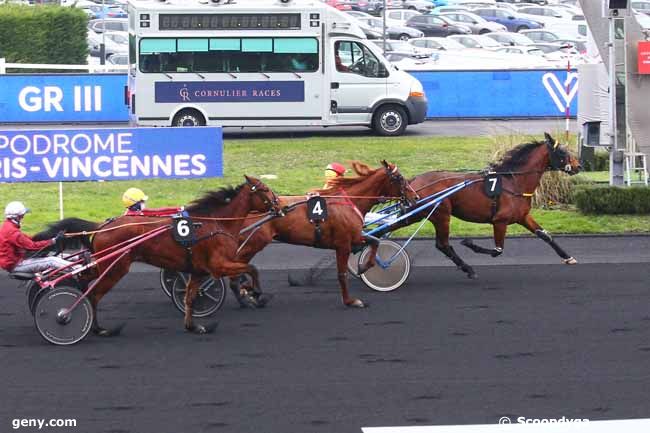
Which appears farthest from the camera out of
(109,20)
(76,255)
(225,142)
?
(109,20)

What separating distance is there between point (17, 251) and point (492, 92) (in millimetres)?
20249

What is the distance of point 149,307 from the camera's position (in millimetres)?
12352

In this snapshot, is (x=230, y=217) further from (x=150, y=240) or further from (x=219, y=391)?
(x=219, y=391)

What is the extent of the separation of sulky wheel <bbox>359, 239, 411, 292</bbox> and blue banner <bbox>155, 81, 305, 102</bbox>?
13.2 metres

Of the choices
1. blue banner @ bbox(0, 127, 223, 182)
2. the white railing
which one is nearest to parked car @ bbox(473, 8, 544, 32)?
the white railing

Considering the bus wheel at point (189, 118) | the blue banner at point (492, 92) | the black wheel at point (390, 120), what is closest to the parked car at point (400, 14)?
the blue banner at point (492, 92)

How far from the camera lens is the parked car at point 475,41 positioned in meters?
46.3

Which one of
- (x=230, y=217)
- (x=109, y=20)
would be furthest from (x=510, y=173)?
(x=109, y=20)

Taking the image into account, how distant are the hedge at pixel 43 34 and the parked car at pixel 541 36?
17650 mm

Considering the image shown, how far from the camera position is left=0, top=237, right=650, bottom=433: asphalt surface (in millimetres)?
8781

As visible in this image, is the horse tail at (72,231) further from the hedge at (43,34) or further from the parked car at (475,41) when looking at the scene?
the parked car at (475,41)

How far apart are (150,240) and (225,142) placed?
48.3 ft

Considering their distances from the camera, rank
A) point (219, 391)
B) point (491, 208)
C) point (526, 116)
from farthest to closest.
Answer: point (526, 116) → point (491, 208) → point (219, 391)

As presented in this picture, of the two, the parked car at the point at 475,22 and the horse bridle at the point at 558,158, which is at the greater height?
the parked car at the point at 475,22
